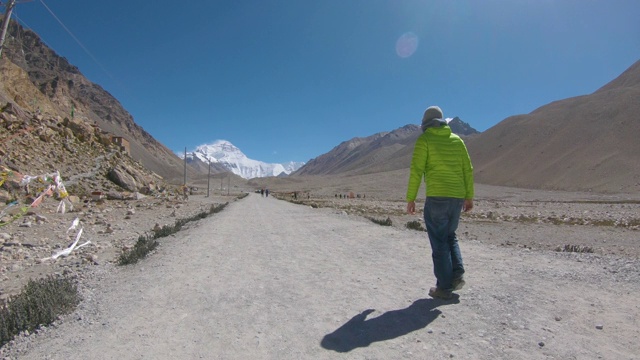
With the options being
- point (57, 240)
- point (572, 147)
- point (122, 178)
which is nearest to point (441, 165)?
point (57, 240)

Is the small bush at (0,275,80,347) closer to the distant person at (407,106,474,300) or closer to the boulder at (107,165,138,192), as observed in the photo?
the distant person at (407,106,474,300)

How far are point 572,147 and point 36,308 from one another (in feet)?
445

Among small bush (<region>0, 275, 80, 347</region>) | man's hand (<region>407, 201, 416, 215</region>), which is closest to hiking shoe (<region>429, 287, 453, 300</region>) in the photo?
man's hand (<region>407, 201, 416, 215</region>)

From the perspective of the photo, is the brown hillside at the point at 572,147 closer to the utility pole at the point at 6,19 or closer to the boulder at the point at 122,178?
the boulder at the point at 122,178

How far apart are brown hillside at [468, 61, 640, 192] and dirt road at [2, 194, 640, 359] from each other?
299 feet

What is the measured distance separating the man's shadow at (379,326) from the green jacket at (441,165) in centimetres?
148

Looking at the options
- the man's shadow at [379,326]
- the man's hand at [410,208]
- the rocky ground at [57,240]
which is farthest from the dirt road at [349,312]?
the rocky ground at [57,240]

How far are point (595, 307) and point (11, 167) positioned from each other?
25.4 metres

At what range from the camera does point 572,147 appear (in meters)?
113

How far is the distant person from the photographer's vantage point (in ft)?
16.7

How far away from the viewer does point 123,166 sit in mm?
33125

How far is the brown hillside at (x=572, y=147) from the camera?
9169cm

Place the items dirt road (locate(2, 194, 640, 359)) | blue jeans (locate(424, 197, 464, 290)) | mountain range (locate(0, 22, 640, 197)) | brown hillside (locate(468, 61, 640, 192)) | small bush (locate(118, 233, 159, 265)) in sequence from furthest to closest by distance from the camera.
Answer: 1. brown hillside (locate(468, 61, 640, 192))
2. mountain range (locate(0, 22, 640, 197))
3. small bush (locate(118, 233, 159, 265))
4. blue jeans (locate(424, 197, 464, 290))
5. dirt road (locate(2, 194, 640, 359))

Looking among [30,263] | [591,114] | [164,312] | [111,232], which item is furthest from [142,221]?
[591,114]
